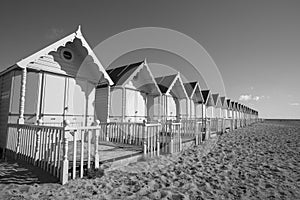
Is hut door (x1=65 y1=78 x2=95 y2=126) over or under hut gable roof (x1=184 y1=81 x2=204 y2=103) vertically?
under

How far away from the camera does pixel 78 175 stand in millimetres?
4594

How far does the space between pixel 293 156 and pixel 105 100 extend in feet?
33.0

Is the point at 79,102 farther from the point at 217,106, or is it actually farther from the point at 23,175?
the point at 217,106

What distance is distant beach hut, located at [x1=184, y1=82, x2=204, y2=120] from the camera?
1991cm

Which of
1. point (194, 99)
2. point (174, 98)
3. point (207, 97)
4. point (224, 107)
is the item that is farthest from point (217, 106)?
point (174, 98)

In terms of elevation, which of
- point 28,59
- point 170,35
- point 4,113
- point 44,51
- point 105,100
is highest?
point 170,35

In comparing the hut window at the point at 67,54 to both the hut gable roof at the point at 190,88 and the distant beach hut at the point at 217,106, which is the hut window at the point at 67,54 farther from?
the distant beach hut at the point at 217,106

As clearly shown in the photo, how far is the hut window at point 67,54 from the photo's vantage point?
8805mm

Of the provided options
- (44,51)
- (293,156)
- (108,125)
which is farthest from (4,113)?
(293,156)

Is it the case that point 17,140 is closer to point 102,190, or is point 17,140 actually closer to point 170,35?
point 102,190

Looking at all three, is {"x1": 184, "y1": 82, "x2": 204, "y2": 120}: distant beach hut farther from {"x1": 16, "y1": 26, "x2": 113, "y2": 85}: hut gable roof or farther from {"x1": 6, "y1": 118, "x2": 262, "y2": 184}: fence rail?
{"x1": 16, "y1": 26, "x2": 113, "y2": 85}: hut gable roof

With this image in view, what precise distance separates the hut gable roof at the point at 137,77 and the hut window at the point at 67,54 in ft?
11.2

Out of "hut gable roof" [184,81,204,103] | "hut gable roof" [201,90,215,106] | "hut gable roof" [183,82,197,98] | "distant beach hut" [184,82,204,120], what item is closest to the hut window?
"distant beach hut" [184,82,204,120]

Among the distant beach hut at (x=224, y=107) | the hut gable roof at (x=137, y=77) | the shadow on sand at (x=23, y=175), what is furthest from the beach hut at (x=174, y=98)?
the distant beach hut at (x=224, y=107)
